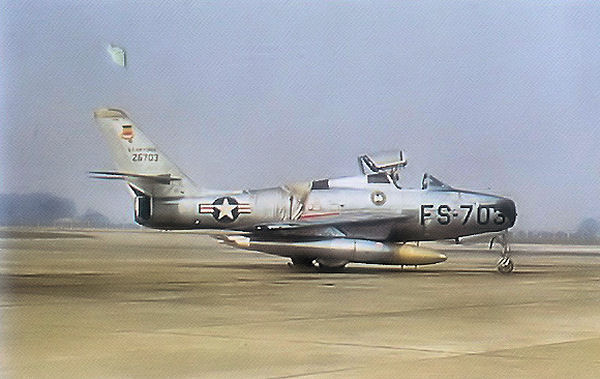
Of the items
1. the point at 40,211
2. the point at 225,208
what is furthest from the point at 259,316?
the point at 225,208

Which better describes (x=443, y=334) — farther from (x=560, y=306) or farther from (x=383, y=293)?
(x=383, y=293)

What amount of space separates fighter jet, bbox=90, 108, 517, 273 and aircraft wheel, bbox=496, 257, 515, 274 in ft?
0.05

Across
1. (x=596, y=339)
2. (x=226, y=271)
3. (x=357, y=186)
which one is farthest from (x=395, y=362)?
(x=357, y=186)

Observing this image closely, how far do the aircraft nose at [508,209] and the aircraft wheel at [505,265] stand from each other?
0.52m

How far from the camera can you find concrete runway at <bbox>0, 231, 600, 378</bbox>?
5.68 m

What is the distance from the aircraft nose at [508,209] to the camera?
50.7 feet

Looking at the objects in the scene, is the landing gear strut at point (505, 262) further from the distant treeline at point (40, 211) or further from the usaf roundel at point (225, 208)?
the distant treeline at point (40, 211)

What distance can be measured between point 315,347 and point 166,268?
7.00 meters

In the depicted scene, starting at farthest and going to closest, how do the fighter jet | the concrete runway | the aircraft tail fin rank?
the fighter jet < the aircraft tail fin < the concrete runway

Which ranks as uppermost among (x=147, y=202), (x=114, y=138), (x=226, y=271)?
(x=114, y=138)

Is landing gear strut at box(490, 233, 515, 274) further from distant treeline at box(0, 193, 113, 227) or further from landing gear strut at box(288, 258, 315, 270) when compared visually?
distant treeline at box(0, 193, 113, 227)

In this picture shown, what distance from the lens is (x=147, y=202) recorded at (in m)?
14.0

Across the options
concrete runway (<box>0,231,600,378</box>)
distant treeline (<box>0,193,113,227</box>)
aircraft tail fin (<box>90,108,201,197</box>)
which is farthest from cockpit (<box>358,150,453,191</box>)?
distant treeline (<box>0,193,113,227</box>)

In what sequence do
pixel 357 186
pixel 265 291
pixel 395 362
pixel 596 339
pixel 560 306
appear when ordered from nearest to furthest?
pixel 395 362
pixel 596 339
pixel 560 306
pixel 265 291
pixel 357 186
